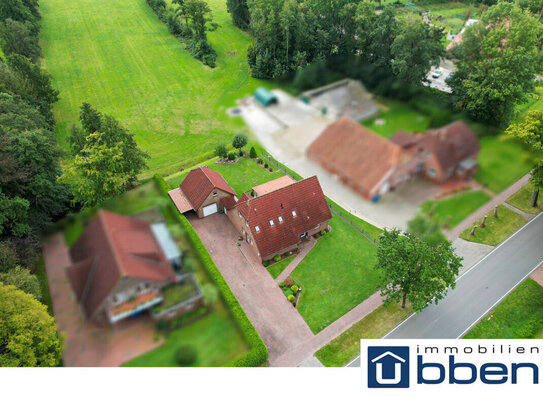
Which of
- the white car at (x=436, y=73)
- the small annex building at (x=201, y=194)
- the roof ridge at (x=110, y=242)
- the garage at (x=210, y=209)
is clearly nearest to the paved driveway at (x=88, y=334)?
the roof ridge at (x=110, y=242)

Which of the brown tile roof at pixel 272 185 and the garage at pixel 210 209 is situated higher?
the brown tile roof at pixel 272 185

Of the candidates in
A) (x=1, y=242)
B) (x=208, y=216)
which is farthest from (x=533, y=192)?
(x=1, y=242)

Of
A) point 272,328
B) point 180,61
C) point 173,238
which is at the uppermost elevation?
point 180,61

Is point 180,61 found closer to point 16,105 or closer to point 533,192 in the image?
point 16,105

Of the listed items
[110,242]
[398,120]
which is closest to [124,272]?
[110,242]

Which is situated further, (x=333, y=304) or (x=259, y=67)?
(x=333, y=304)

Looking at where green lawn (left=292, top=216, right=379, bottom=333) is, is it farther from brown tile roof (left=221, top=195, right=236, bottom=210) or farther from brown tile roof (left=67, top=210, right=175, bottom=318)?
brown tile roof (left=67, top=210, right=175, bottom=318)

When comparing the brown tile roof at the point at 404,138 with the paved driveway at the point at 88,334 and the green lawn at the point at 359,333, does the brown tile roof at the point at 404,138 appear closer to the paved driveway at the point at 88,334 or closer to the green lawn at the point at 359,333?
the paved driveway at the point at 88,334

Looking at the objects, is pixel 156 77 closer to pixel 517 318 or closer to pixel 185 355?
pixel 185 355
